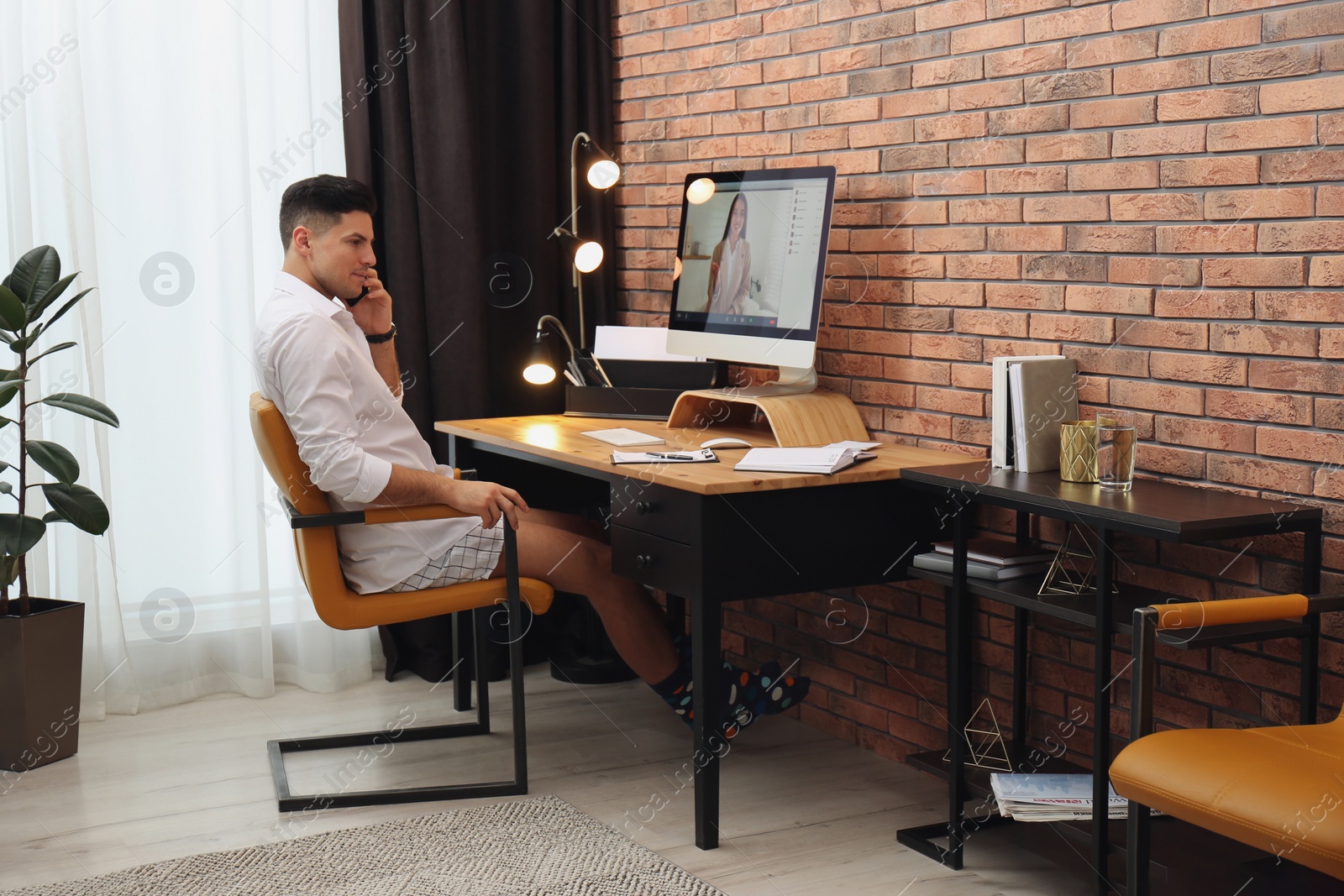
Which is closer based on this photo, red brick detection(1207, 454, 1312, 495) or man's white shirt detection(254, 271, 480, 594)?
red brick detection(1207, 454, 1312, 495)

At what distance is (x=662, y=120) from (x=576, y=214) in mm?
362

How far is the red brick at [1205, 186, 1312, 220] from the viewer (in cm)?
209

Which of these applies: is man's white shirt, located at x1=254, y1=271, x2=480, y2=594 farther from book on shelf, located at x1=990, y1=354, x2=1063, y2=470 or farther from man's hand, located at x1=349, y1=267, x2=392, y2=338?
book on shelf, located at x1=990, y1=354, x2=1063, y2=470

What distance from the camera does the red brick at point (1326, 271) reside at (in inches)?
80.7

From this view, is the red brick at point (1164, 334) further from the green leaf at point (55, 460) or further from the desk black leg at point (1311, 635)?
the green leaf at point (55, 460)

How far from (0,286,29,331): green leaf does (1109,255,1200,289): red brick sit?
2274 mm

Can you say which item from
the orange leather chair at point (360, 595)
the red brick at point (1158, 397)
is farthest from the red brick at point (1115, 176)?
the orange leather chair at point (360, 595)

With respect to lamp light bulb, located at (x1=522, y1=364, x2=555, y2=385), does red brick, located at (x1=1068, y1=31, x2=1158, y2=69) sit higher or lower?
higher

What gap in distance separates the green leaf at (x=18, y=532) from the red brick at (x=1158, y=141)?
2.37 metres

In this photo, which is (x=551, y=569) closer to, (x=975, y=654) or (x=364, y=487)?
(x=364, y=487)

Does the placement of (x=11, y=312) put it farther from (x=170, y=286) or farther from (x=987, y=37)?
(x=987, y=37)

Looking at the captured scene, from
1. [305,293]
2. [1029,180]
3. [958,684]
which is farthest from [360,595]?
[1029,180]

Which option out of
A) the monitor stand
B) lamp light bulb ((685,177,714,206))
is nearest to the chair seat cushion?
the monitor stand

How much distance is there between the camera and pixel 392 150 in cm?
359
